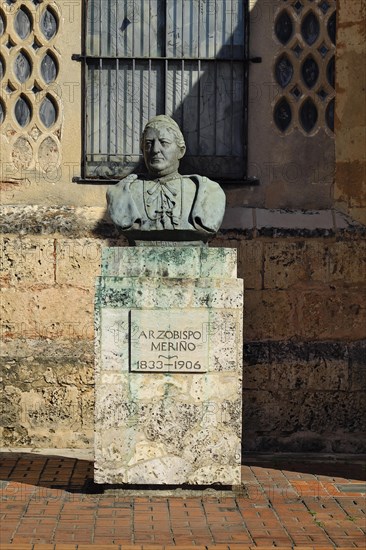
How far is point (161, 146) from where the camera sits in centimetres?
841

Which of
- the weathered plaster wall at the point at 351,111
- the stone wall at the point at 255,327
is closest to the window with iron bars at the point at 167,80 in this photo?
the stone wall at the point at 255,327

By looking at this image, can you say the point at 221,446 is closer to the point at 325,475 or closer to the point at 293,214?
the point at 325,475

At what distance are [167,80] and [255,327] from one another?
7.86 ft

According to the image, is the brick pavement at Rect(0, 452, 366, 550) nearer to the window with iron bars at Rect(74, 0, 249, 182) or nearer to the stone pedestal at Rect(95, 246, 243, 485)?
the stone pedestal at Rect(95, 246, 243, 485)

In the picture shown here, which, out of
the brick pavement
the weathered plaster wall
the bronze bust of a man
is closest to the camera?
the brick pavement

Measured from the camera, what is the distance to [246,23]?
10.6 metres

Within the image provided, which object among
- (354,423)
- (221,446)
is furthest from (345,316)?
(221,446)

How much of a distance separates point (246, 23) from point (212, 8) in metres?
0.34

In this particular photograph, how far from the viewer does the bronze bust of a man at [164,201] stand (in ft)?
27.3

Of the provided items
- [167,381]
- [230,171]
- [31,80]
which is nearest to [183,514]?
[167,381]

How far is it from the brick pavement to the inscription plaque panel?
92 centimetres

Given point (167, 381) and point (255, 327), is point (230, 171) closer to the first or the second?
point (255, 327)

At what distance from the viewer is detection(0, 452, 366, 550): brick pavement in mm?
7035

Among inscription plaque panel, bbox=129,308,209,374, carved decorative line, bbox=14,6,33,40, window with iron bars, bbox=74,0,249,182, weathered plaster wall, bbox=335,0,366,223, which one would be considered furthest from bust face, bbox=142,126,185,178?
carved decorative line, bbox=14,6,33,40
